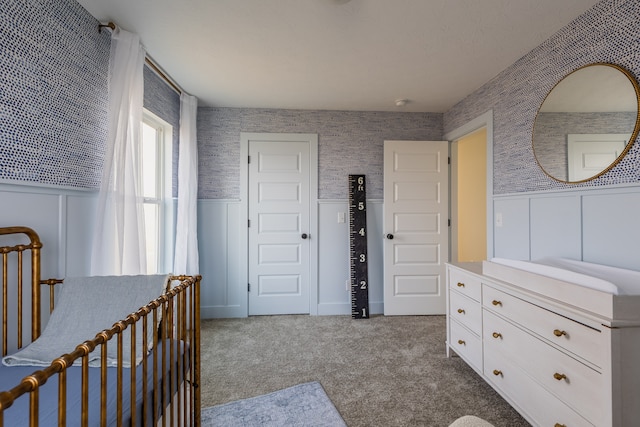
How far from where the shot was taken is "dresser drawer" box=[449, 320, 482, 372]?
1.87 metres

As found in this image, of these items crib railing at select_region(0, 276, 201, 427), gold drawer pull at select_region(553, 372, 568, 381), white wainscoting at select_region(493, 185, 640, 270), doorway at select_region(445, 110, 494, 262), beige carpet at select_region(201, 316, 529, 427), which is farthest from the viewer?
doorway at select_region(445, 110, 494, 262)

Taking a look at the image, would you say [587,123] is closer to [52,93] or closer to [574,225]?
[574,225]

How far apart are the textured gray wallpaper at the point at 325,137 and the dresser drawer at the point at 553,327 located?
194cm

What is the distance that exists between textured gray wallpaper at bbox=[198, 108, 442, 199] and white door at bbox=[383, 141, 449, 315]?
210mm

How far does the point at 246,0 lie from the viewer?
1.58 metres

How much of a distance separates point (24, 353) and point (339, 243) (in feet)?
8.72

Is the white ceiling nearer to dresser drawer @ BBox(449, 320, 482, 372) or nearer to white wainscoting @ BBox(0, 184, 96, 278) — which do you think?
white wainscoting @ BBox(0, 184, 96, 278)

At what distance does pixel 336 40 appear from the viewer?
6.40 ft

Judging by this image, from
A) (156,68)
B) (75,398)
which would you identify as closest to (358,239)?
(156,68)

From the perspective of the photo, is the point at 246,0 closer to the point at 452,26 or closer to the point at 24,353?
the point at 452,26

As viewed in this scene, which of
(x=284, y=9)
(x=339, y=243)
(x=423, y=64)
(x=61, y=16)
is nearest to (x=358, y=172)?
(x=339, y=243)

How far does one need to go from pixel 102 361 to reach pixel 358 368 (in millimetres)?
1832

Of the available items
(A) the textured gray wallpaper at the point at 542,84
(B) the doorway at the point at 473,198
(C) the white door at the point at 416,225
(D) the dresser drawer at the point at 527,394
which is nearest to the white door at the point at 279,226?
(C) the white door at the point at 416,225

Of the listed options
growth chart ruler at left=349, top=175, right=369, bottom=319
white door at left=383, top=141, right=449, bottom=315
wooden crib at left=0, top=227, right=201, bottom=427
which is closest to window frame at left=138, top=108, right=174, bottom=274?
wooden crib at left=0, top=227, right=201, bottom=427
